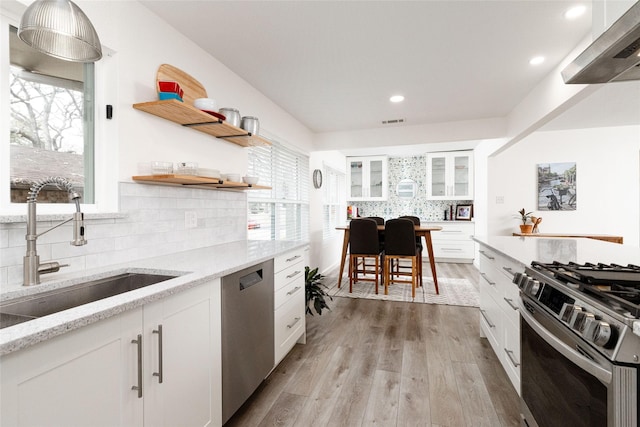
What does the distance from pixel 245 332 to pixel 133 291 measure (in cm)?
75

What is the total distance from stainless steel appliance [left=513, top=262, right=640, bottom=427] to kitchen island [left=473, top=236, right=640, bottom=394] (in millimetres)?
283

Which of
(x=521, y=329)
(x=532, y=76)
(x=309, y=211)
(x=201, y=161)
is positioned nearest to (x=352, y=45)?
(x=201, y=161)

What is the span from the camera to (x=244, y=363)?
67.4 inches

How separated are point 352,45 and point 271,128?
1448 millimetres

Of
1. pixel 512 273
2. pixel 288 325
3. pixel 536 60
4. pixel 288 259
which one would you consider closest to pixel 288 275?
pixel 288 259

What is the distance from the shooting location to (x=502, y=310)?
2.10m

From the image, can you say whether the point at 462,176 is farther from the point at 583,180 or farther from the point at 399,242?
the point at 399,242

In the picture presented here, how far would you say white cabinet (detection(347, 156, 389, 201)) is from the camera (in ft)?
23.5

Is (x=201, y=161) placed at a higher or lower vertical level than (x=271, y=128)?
lower

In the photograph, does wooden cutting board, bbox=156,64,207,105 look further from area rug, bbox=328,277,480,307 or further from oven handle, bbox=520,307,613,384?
area rug, bbox=328,277,480,307

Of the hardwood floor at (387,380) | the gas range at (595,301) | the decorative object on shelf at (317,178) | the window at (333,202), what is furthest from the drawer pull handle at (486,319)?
the window at (333,202)

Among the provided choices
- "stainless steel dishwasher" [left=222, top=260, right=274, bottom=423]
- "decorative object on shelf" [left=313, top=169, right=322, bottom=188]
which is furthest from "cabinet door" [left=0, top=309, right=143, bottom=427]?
"decorative object on shelf" [left=313, top=169, right=322, bottom=188]

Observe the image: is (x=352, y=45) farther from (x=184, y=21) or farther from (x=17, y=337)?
(x=17, y=337)

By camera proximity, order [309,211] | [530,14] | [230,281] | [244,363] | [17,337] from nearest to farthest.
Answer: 1. [17,337]
2. [230,281]
3. [244,363]
4. [530,14]
5. [309,211]
